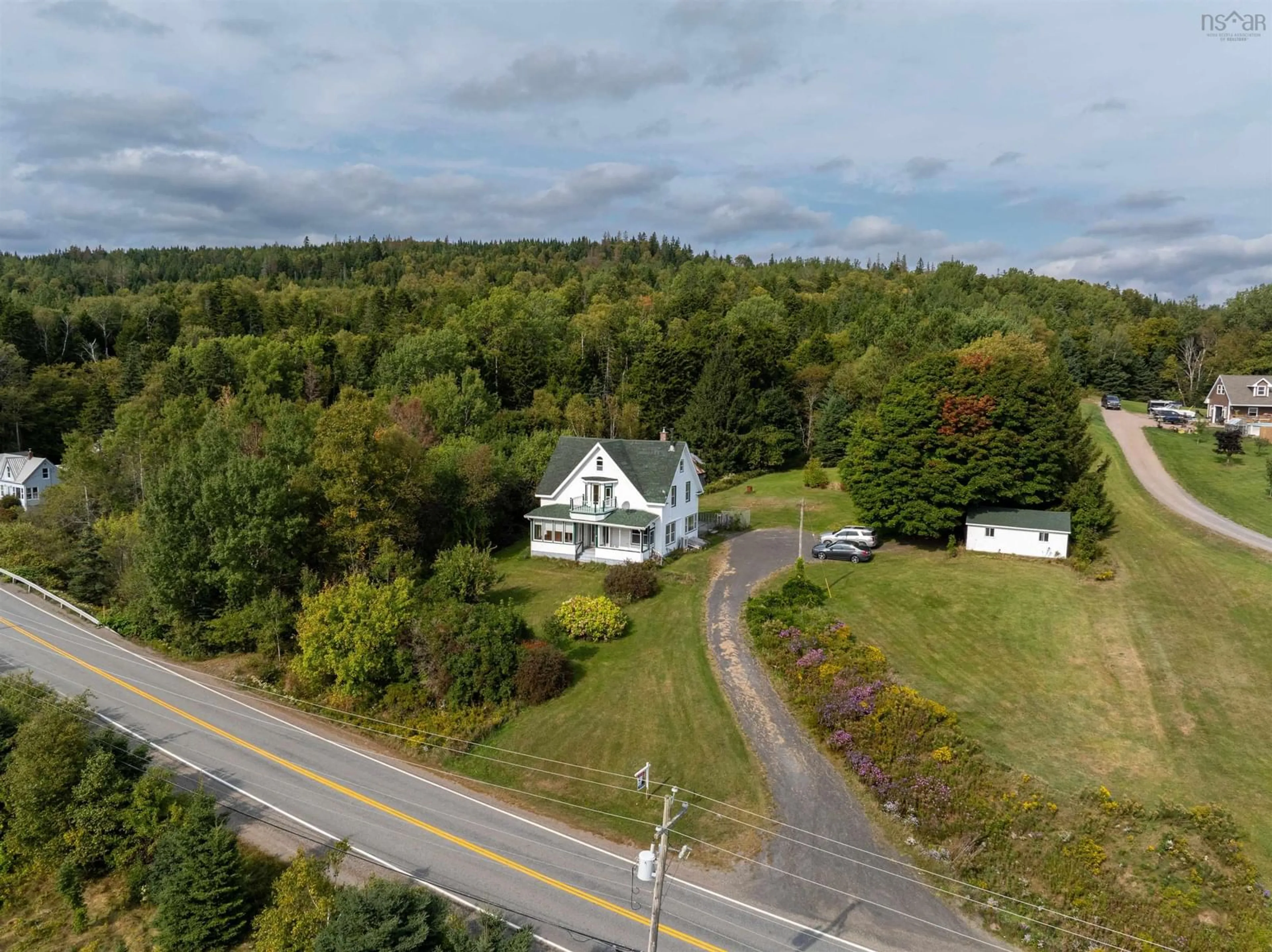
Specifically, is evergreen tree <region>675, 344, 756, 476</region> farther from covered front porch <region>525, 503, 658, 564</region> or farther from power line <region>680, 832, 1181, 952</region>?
power line <region>680, 832, 1181, 952</region>

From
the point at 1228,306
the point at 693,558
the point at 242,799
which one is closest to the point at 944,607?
the point at 693,558


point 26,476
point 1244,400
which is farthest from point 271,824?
point 1244,400

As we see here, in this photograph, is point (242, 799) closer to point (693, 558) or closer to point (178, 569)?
point (178, 569)

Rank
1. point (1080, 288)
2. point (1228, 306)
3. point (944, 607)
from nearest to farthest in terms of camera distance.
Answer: point (944, 607) → point (1228, 306) → point (1080, 288)

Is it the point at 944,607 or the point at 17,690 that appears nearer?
the point at 17,690

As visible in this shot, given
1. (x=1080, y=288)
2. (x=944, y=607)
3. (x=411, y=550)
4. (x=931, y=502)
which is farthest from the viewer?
(x=1080, y=288)
